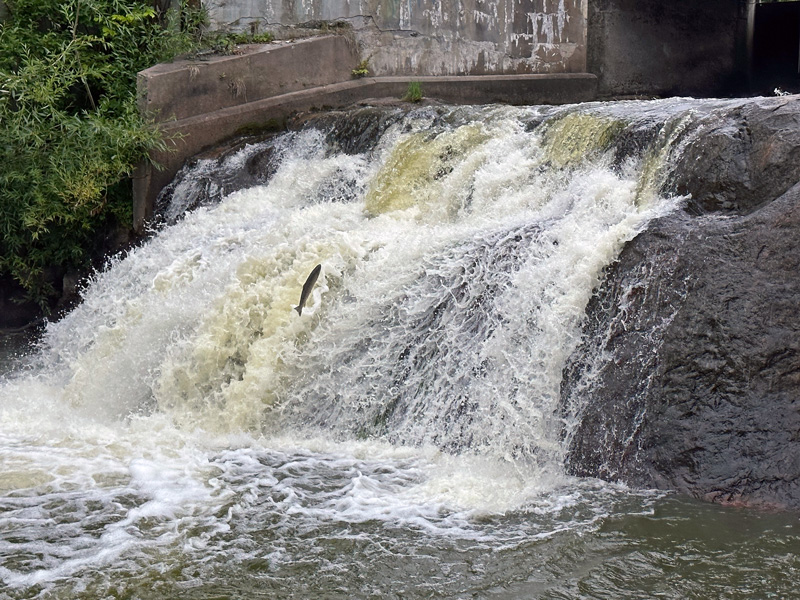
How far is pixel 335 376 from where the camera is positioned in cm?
505

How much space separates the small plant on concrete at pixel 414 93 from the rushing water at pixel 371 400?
4.41 ft

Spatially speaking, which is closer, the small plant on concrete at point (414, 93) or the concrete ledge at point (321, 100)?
the concrete ledge at point (321, 100)

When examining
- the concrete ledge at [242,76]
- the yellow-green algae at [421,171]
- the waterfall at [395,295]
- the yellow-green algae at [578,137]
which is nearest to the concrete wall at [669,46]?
the concrete ledge at [242,76]

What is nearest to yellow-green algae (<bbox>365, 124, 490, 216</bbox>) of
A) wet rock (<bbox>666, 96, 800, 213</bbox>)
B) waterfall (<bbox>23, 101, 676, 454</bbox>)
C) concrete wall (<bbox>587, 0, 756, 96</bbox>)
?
waterfall (<bbox>23, 101, 676, 454</bbox>)

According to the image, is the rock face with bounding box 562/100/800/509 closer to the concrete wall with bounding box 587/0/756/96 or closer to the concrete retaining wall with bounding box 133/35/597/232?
the concrete retaining wall with bounding box 133/35/597/232

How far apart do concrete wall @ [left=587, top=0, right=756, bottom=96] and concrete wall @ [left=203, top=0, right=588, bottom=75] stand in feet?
2.43

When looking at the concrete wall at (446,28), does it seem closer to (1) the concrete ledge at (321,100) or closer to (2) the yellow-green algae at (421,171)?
(1) the concrete ledge at (321,100)

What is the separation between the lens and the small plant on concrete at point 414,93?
28.4ft

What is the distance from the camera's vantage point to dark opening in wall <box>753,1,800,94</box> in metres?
12.9

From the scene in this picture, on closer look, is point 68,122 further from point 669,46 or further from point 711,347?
point 669,46

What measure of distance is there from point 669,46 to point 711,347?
8042mm

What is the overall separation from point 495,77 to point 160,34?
11.0 ft

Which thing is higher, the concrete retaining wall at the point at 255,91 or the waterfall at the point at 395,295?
the concrete retaining wall at the point at 255,91

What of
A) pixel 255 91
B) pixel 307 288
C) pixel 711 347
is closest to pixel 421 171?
pixel 307 288
